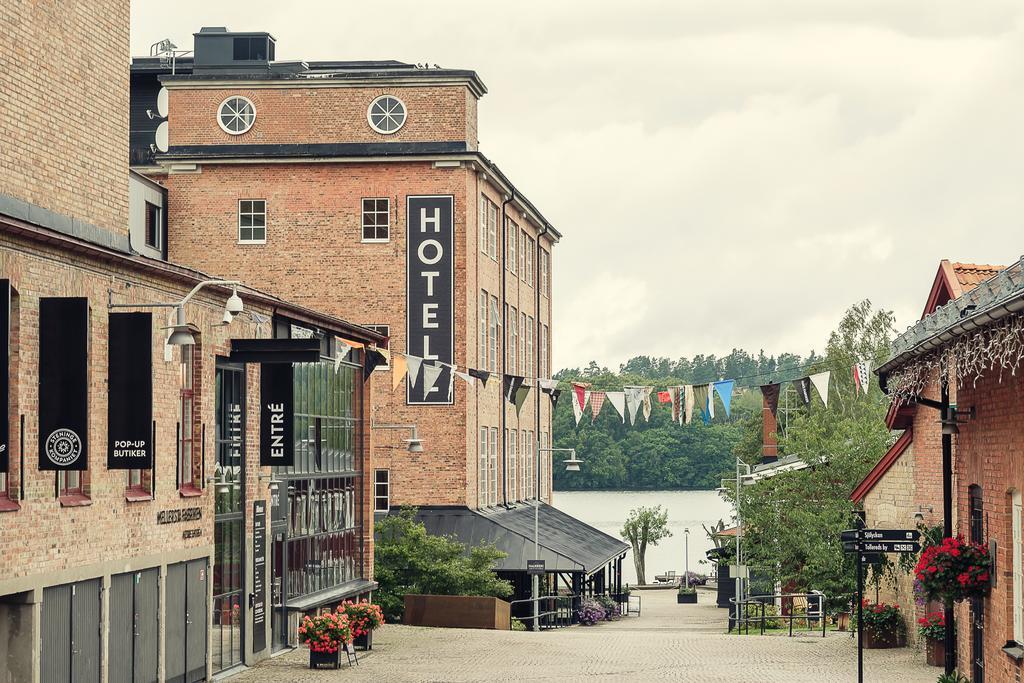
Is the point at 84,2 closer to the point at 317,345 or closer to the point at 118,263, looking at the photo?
the point at 118,263

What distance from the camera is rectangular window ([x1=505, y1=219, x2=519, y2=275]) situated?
185 feet

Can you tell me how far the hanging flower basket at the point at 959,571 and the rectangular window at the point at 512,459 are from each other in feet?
125

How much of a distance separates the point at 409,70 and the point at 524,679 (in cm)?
2657

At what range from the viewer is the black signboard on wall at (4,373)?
17.5 meters

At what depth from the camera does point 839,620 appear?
45125 mm

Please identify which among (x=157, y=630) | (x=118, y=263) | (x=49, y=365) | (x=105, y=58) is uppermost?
(x=105, y=58)

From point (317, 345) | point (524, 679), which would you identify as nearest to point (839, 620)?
point (524, 679)

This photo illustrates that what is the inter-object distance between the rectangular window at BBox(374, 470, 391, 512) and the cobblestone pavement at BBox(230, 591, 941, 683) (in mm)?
9108

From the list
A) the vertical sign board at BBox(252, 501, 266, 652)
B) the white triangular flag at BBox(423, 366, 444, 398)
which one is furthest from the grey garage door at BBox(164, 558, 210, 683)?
the white triangular flag at BBox(423, 366, 444, 398)

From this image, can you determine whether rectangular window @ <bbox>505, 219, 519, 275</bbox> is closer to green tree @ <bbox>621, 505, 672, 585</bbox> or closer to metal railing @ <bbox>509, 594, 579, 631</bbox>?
metal railing @ <bbox>509, 594, 579, 631</bbox>

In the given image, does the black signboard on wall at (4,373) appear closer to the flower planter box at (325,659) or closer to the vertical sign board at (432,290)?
the flower planter box at (325,659)

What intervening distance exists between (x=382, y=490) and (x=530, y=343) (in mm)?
16032

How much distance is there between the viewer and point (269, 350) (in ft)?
89.6

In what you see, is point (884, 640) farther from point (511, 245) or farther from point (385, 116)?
point (511, 245)
